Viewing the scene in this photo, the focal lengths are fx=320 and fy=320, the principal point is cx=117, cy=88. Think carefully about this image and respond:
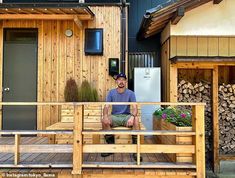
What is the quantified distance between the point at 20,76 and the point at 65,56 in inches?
42.4

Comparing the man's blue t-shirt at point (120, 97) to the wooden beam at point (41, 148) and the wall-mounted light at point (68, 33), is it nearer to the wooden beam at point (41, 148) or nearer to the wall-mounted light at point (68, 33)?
the wooden beam at point (41, 148)

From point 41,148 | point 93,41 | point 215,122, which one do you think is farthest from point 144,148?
point 215,122

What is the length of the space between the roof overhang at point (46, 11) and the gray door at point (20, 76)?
56 cm

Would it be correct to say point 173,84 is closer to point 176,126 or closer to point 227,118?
point 227,118

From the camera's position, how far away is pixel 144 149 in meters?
4.53

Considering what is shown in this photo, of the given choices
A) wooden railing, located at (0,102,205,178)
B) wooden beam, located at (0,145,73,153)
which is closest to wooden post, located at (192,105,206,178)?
wooden railing, located at (0,102,205,178)

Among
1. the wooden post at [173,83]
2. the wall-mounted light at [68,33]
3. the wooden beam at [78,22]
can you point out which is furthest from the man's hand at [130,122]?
the wall-mounted light at [68,33]

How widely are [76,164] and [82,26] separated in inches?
136

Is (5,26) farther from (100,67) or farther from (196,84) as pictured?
(196,84)

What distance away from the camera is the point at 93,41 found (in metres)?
6.93

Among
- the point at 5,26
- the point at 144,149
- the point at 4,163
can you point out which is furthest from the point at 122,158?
Result: the point at 5,26

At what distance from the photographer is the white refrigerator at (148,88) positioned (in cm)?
728

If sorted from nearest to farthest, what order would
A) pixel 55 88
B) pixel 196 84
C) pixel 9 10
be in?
pixel 9 10
pixel 55 88
pixel 196 84

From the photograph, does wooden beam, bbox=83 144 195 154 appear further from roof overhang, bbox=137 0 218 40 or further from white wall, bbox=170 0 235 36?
white wall, bbox=170 0 235 36
